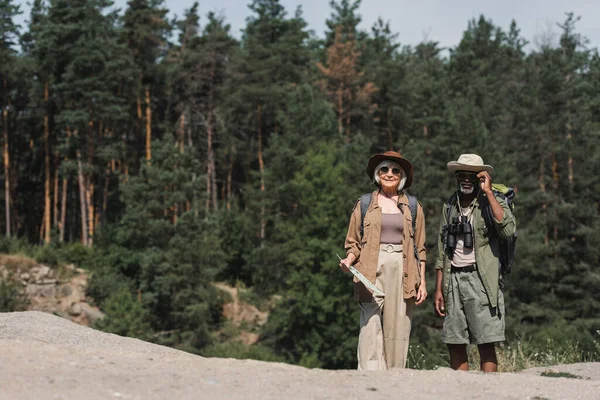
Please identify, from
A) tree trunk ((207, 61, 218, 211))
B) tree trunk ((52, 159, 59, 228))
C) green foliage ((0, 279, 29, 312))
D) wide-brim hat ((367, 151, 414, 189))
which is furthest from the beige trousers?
tree trunk ((52, 159, 59, 228))

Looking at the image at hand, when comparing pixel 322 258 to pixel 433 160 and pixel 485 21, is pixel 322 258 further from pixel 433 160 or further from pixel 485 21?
pixel 485 21

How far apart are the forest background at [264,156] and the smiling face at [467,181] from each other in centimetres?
2771

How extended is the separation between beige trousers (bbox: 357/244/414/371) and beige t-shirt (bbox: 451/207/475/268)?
48cm

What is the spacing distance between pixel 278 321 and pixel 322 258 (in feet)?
13.6

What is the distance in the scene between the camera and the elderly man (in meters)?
6.19

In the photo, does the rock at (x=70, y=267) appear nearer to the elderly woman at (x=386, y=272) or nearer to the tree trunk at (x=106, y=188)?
the tree trunk at (x=106, y=188)

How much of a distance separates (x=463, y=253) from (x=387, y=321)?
83 cm

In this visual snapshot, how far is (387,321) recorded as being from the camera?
6.16 m

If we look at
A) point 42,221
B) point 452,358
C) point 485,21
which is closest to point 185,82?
point 42,221

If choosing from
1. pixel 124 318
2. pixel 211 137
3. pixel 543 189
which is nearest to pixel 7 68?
pixel 211 137

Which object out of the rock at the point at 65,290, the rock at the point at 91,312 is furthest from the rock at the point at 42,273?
the rock at the point at 91,312

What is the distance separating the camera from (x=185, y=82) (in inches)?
1907

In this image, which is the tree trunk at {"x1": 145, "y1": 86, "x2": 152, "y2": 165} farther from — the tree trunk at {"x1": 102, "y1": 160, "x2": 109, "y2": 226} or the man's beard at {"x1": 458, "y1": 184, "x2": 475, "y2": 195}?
the man's beard at {"x1": 458, "y1": 184, "x2": 475, "y2": 195}

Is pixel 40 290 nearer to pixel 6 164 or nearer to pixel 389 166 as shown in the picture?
pixel 6 164
